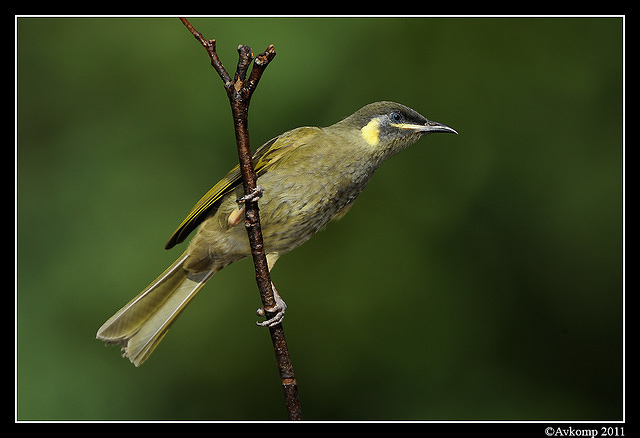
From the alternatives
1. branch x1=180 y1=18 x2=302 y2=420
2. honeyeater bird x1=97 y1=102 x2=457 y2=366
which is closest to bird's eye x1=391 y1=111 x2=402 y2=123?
honeyeater bird x1=97 y1=102 x2=457 y2=366

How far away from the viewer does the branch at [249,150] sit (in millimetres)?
2025

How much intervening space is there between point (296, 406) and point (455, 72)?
2.78 meters

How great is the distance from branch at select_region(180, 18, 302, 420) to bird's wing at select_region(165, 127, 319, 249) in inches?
30.1

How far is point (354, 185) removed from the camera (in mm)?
3090

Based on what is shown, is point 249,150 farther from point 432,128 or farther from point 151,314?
point 151,314

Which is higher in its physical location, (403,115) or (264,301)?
(403,115)

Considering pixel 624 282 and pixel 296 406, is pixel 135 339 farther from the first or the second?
pixel 624 282

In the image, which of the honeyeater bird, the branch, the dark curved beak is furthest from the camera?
the dark curved beak

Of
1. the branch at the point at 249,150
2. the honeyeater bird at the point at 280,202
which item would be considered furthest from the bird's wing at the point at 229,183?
the branch at the point at 249,150

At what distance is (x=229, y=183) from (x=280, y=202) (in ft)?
0.82

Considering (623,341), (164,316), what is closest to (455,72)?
(623,341)

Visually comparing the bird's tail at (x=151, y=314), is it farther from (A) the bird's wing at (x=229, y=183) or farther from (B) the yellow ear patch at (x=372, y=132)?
(B) the yellow ear patch at (x=372, y=132)

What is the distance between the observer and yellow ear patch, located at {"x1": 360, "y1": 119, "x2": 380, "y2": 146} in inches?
124

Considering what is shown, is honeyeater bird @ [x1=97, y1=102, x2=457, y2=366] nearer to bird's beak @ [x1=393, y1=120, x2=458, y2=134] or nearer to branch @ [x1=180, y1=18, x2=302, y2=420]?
bird's beak @ [x1=393, y1=120, x2=458, y2=134]
